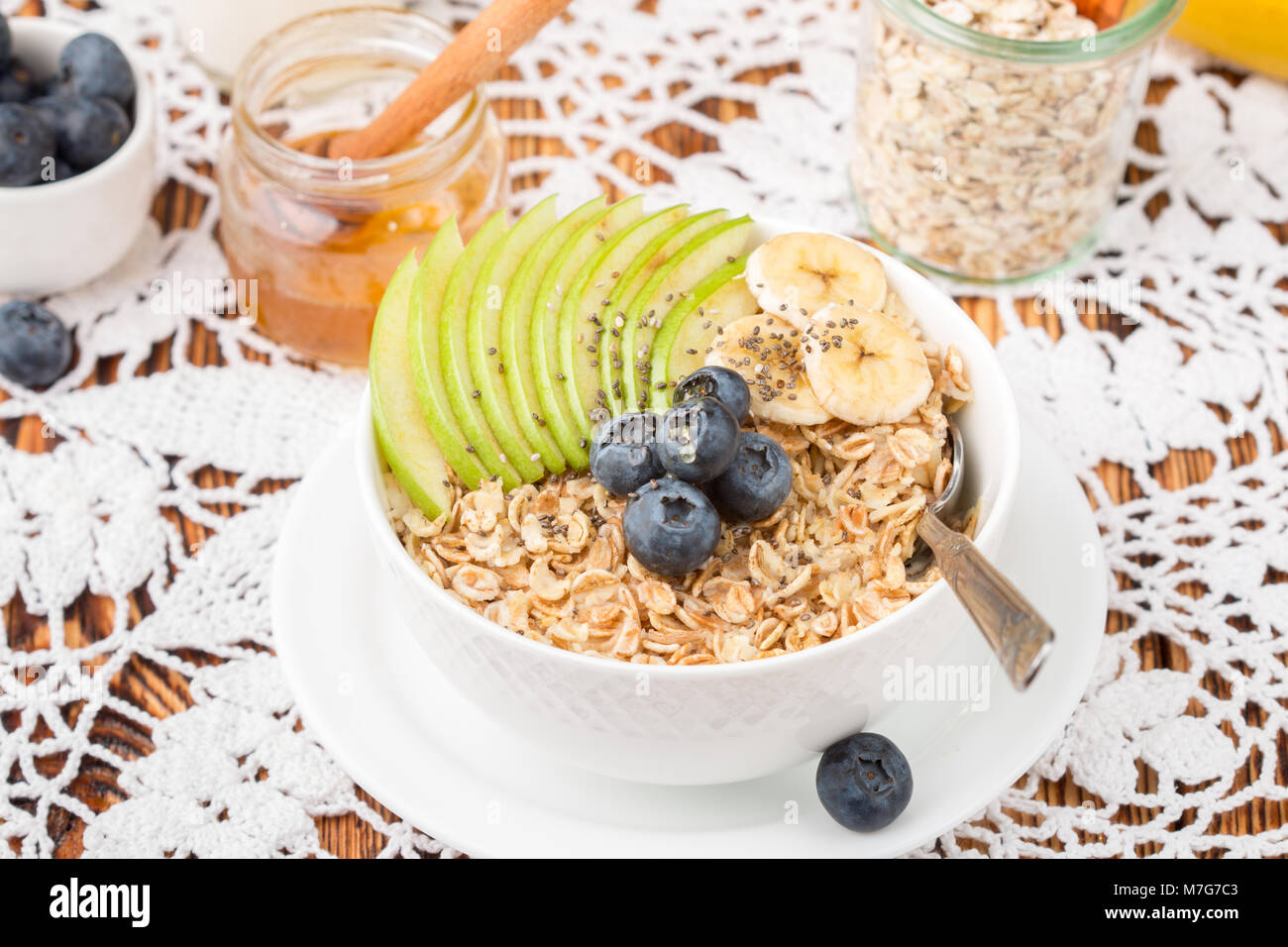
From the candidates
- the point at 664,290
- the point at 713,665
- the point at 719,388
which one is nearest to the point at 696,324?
the point at 664,290

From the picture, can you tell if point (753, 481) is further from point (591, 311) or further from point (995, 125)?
point (995, 125)

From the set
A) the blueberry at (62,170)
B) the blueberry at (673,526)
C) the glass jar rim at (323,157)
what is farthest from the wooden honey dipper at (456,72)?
the blueberry at (673,526)

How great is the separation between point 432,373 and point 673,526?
0.34 m

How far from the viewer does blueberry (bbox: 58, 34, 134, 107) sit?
1845 mm

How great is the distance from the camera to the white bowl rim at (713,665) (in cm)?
110

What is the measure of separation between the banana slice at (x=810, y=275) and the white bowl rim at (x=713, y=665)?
0.13 metres

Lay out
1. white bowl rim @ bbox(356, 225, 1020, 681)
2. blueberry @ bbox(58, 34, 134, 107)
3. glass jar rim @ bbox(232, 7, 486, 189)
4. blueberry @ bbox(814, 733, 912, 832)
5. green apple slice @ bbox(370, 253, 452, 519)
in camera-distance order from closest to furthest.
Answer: white bowl rim @ bbox(356, 225, 1020, 681) → blueberry @ bbox(814, 733, 912, 832) → green apple slice @ bbox(370, 253, 452, 519) → glass jar rim @ bbox(232, 7, 486, 189) → blueberry @ bbox(58, 34, 134, 107)

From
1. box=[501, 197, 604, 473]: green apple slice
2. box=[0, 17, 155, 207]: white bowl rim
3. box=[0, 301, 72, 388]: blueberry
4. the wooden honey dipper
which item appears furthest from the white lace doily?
box=[501, 197, 604, 473]: green apple slice

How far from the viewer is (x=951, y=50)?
1694mm

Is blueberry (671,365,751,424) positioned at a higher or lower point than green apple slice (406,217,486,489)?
higher

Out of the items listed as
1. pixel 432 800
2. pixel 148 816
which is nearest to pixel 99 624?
pixel 148 816

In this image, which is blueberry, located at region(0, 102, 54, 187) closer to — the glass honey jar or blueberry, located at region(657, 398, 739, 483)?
the glass honey jar

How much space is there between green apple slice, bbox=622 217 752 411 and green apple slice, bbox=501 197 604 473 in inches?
3.8

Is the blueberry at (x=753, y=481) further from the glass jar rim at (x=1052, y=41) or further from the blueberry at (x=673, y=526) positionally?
the glass jar rim at (x=1052, y=41)
